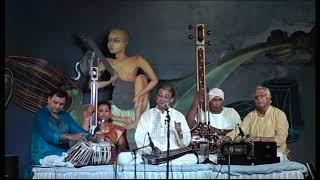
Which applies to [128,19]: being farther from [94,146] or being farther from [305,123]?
[305,123]

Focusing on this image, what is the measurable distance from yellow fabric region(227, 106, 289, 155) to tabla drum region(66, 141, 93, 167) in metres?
2.07

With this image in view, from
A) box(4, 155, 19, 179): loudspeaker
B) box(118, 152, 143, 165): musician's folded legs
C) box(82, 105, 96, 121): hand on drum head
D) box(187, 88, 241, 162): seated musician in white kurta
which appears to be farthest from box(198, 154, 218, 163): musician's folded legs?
box(4, 155, 19, 179): loudspeaker

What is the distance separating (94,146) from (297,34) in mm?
3396

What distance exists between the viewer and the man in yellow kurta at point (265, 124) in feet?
26.8

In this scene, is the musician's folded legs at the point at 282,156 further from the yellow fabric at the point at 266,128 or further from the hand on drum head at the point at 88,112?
the hand on drum head at the point at 88,112

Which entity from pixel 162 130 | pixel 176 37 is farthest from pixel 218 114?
pixel 176 37

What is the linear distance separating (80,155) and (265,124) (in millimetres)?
2736

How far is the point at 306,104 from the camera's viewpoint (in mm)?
8266

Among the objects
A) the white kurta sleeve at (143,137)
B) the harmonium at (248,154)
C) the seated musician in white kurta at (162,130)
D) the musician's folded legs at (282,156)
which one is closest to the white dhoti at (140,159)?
the seated musician in white kurta at (162,130)

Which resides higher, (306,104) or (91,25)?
(91,25)

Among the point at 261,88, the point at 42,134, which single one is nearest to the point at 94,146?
the point at 42,134


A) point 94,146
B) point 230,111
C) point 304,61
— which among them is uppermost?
point 304,61

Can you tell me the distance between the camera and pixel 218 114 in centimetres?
820

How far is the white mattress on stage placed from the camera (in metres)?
8.02
